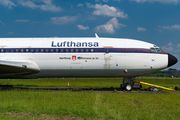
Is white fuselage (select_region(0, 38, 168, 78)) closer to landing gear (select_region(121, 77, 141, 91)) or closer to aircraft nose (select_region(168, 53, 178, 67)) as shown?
aircraft nose (select_region(168, 53, 178, 67))

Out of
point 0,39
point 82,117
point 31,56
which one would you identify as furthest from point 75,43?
point 82,117

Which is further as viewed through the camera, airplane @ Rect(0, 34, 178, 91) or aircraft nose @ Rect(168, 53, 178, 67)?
aircraft nose @ Rect(168, 53, 178, 67)

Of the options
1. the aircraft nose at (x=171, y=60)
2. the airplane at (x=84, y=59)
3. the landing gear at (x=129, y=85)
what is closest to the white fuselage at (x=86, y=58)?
the airplane at (x=84, y=59)

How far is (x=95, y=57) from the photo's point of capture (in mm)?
15664

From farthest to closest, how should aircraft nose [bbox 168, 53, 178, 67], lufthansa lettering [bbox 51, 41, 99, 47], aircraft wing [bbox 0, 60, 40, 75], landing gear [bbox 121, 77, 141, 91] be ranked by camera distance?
1. landing gear [bbox 121, 77, 141, 91]
2. lufthansa lettering [bbox 51, 41, 99, 47]
3. aircraft nose [bbox 168, 53, 178, 67]
4. aircraft wing [bbox 0, 60, 40, 75]

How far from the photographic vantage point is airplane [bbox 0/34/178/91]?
1569 cm

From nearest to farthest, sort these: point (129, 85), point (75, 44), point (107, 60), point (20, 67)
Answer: point (20, 67) < point (107, 60) < point (75, 44) < point (129, 85)

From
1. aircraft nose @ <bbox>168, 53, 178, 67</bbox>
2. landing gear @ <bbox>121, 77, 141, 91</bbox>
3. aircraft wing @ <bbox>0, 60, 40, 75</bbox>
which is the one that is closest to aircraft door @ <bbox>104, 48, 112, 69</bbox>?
landing gear @ <bbox>121, 77, 141, 91</bbox>

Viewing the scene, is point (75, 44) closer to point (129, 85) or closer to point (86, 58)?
point (86, 58)

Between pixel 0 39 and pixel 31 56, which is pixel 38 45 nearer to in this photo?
pixel 31 56

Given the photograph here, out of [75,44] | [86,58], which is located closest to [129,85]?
[86,58]

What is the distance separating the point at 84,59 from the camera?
15695 millimetres

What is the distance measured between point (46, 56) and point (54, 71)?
1.62 m

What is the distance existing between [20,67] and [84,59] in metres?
5.91
